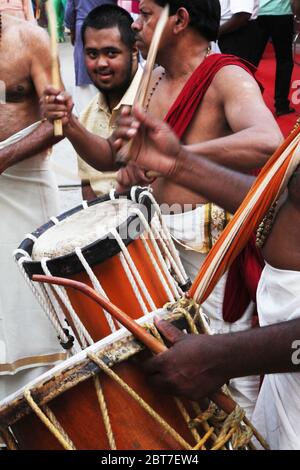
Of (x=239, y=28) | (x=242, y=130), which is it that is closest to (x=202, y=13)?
(x=242, y=130)

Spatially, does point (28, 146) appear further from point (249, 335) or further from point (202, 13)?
point (249, 335)

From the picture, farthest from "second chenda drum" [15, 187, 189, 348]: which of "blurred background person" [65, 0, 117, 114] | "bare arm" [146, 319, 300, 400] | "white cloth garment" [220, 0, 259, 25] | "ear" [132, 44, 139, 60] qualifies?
"white cloth garment" [220, 0, 259, 25]

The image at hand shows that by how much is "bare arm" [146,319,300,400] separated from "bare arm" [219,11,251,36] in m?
4.58

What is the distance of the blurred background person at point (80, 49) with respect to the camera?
5.81 m

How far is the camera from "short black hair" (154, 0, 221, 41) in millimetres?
3021

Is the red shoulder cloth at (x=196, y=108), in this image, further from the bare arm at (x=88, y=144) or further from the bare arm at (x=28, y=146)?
the bare arm at (x=28, y=146)

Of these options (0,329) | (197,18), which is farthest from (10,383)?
(197,18)

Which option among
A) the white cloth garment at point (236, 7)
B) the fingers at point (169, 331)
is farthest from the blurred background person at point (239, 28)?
the fingers at point (169, 331)

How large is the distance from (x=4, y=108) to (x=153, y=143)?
1890 mm

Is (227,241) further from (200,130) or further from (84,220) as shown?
(200,130)

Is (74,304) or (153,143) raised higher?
(153,143)

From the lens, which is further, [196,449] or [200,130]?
[200,130]

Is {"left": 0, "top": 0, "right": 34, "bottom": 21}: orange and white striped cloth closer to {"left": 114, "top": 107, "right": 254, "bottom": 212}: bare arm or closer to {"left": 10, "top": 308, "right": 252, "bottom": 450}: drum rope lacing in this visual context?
{"left": 114, "top": 107, "right": 254, "bottom": 212}: bare arm

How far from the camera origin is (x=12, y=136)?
11.7 feet
